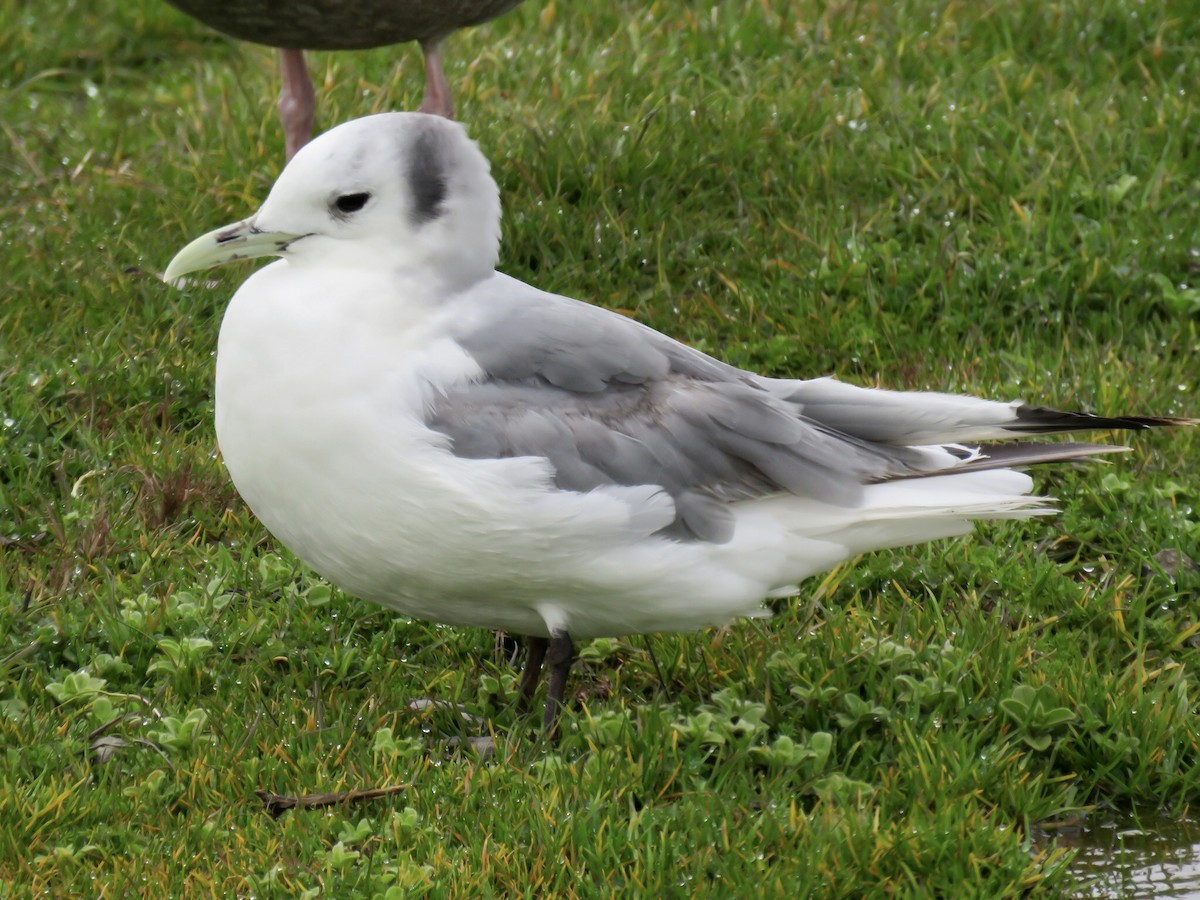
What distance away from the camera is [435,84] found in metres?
5.98

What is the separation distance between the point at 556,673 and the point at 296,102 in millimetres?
2850

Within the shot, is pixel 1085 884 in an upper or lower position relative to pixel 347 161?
lower

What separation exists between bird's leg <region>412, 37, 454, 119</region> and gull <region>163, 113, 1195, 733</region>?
6.97 feet

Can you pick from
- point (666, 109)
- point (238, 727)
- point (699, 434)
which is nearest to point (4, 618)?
Result: point (238, 727)

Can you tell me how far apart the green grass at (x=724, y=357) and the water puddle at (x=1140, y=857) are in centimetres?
5

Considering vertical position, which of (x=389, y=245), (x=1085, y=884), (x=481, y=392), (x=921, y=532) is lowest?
(x=1085, y=884)

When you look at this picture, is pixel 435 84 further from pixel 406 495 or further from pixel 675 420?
pixel 406 495

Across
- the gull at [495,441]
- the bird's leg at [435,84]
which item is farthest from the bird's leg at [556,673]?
the bird's leg at [435,84]

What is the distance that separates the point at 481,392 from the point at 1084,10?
4.43 metres

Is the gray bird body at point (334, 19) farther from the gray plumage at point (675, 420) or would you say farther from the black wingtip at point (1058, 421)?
the black wingtip at point (1058, 421)

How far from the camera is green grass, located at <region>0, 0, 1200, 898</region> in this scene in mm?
3529

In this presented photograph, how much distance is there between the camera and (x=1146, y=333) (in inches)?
223

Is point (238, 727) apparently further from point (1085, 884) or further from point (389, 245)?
point (1085, 884)

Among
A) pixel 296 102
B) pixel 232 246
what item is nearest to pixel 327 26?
pixel 296 102
